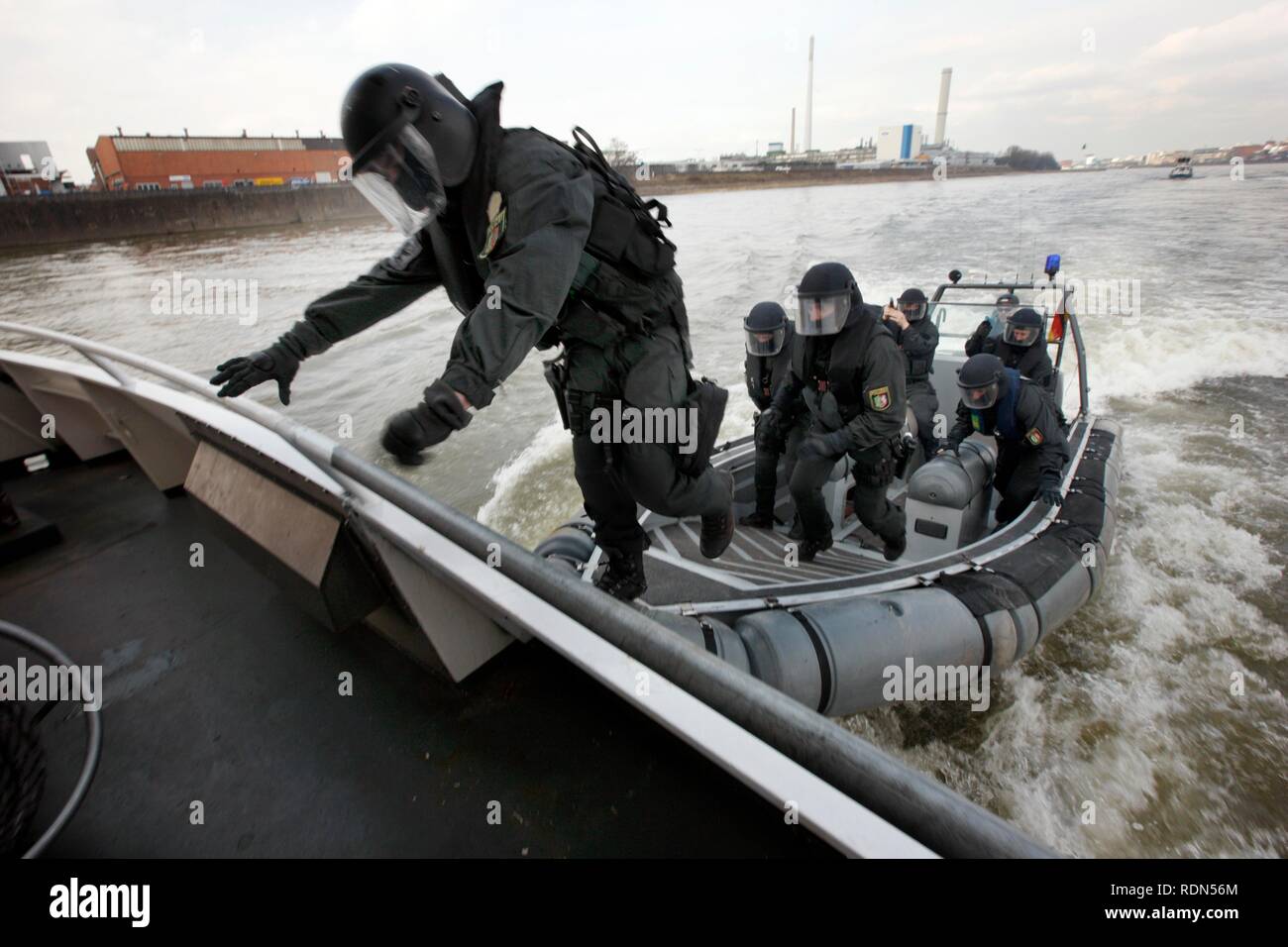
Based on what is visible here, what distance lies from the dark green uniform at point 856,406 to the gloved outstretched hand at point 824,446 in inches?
0.8

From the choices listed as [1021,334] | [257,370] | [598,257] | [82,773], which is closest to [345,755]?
[82,773]

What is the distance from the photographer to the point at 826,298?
10.4ft

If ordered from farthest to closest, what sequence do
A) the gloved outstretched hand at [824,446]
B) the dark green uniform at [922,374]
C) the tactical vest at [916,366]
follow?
1. the tactical vest at [916,366]
2. the dark green uniform at [922,374]
3. the gloved outstretched hand at [824,446]

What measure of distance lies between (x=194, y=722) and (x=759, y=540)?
334 cm

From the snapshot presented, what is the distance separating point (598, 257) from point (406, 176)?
504 millimetres

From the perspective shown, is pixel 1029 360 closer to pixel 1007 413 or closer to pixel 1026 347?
pixel 1026 347

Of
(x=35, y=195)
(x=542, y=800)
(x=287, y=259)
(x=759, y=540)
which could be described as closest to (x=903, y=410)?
(x=759, y=540)

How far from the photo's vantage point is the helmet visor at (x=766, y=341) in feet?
14.0

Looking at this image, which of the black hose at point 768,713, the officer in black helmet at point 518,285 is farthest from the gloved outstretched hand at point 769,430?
the black hose at point 768,713

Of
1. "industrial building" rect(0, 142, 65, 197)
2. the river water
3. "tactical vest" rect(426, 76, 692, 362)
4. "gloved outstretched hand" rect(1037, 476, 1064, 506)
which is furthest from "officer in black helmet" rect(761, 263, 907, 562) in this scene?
"industrial building" rect(0, 142, 65, 197)

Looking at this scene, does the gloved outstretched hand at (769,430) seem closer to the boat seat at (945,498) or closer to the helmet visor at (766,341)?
the helmet visor at (766,341)

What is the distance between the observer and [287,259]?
19.9 meters

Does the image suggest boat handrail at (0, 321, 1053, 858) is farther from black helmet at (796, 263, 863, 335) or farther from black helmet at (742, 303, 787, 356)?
black helmet at (742, 303, 787, 356)
